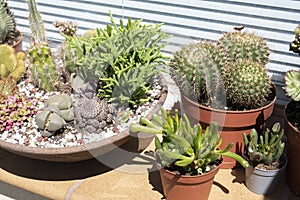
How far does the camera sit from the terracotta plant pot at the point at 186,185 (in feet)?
6.27

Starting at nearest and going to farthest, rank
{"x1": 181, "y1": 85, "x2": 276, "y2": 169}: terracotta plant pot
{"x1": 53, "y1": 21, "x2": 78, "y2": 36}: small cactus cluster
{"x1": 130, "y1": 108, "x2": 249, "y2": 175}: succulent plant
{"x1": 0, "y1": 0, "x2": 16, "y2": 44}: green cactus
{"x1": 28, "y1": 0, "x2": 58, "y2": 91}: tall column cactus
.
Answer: {"x1": 130, "y1": 108, "x2": 249, "y2": 175}: succulent plant → {"x1": 181, "y1": 85, "x2": 276, "y2": 169}: terracotta plant pot → {"x1": 28, "y1": 0, "x2": 58, "y2": 91}: tall column cactus → {"x1": 53, "y1": 21, "x2": 78, "y2": 36}: small cactus cluster → {"x1": 0, "y1": 0, "x2": 16, "y2": 44}: green cactus

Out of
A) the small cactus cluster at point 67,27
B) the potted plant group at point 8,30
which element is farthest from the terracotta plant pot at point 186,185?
the potted plant group at point 8,30

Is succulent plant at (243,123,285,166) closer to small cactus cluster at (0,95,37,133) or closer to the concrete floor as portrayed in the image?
the concrete floor

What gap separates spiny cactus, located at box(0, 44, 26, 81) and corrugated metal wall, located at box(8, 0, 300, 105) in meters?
0.63

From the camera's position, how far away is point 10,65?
2.66 metres

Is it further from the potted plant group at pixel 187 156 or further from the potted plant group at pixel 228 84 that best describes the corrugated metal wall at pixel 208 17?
the potted plant group at pixel 187 156

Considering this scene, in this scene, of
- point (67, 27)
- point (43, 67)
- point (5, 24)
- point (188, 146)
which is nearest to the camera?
point (188, 146)

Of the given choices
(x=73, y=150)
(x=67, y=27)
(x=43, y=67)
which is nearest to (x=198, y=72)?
(x=73, y=150)

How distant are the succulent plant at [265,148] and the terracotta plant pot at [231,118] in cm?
8

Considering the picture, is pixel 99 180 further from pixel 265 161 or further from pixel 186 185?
pixel 265 161

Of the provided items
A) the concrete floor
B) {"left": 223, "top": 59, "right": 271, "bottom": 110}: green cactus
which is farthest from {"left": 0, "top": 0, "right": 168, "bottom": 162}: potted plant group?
{"left": 223, "top": 59, "right": 271, "bottom": 110}: green cactus

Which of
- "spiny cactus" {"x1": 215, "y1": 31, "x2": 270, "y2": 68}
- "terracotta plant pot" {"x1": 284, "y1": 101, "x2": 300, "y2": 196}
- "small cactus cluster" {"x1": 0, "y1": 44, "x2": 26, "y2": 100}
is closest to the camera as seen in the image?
"terracotta plant pot" {"x1": 284, "y1": 101, "x2": 300, "y2": 196}

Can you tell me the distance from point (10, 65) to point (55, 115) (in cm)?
67

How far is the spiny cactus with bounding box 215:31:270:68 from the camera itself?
2.25 m
